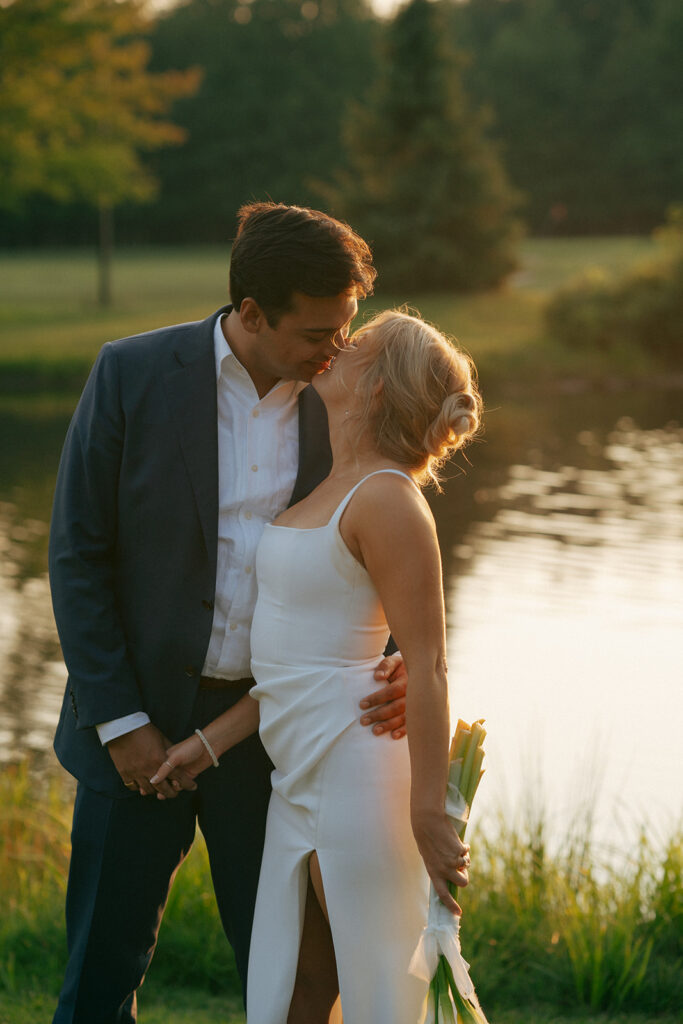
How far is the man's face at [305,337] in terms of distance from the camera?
97.3 inches

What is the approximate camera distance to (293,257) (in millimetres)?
2426

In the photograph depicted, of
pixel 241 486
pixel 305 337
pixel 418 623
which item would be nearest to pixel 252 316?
pixel 305 337

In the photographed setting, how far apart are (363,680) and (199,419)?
653mm

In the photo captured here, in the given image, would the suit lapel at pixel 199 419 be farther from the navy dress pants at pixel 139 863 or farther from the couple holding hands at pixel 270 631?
the navy dress pants at pixel 139 863

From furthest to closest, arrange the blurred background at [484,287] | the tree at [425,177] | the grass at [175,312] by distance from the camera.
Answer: the tree at [425,177] < the grass at [175,312] < the blurred background at [484,287]

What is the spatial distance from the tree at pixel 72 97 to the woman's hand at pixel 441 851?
24.7 m

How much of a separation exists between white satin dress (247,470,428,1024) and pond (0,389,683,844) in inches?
93.0

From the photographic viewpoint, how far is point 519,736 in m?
7.23

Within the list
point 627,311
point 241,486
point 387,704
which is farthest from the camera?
point 627,311

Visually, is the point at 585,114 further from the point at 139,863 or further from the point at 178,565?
the point at 139,863

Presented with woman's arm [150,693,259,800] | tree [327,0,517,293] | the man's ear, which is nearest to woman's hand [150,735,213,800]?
woman's arm [150,693,259,800]

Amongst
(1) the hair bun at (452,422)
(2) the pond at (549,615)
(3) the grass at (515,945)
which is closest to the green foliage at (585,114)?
(2) the pond at (549,615)

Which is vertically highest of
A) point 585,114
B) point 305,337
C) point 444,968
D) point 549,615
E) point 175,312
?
point 305,337

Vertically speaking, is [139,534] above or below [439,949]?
above
